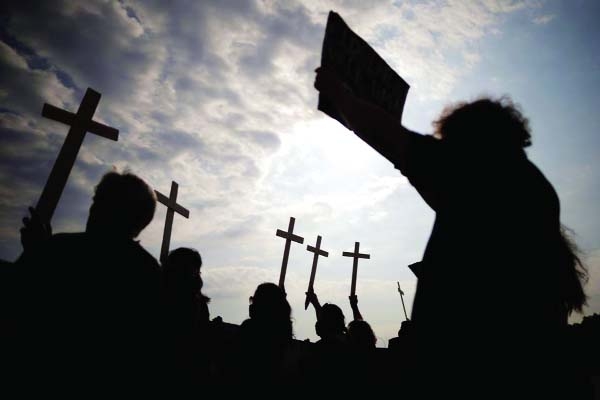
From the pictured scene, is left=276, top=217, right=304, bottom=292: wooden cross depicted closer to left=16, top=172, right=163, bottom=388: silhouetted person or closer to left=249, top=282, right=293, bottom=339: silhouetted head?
left=249, top=282, right=293, bottom=339: silhouetted head

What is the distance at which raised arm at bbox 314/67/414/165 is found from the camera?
4.28 feet

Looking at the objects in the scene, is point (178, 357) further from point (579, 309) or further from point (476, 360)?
point (579, 309)

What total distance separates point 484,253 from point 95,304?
193cm

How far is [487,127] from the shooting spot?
145 cm

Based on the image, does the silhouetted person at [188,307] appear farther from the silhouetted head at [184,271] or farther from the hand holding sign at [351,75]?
the hand holding sign at [351,75]

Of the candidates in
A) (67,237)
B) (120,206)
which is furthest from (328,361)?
(67,237)

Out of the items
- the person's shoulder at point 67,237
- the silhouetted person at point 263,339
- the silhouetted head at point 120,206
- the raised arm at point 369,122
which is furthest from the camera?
the silhouetted person at point 263,339

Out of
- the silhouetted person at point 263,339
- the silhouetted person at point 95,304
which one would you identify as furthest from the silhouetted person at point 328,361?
the silhouetted person at point 95,304

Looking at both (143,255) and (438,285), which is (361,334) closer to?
(143,255)

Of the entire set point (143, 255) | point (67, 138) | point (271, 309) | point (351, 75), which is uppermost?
point (67, 138)

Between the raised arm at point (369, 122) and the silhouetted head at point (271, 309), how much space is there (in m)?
2.33

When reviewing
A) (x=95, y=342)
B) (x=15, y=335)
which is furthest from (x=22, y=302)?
(x=95, y=342)

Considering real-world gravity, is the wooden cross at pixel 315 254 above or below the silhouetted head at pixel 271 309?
above

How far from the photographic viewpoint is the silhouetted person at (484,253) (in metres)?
1.09
